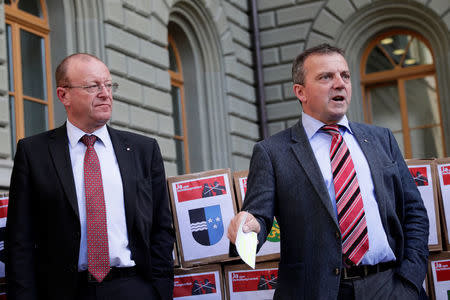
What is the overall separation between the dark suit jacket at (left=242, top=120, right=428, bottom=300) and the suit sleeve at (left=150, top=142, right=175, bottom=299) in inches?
27.0

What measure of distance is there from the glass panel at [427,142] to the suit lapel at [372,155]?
351 inches

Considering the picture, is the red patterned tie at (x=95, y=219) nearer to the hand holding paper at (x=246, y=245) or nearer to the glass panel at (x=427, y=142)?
the hand holding paper at (x=246, y=245)

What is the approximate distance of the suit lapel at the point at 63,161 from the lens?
3.69 metres


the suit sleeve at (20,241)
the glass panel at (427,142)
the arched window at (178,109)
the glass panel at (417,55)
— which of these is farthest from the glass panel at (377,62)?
the suit sleeve at (20,241)

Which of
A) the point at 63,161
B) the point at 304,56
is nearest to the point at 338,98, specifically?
the point at 304,56

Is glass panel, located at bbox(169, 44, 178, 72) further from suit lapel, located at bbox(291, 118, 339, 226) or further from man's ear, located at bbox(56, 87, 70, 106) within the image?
suit lapel, located at bbox(291, 118, 339, 226)

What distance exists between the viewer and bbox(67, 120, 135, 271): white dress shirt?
3645 mm

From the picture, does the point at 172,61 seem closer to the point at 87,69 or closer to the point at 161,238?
the point at 87,69

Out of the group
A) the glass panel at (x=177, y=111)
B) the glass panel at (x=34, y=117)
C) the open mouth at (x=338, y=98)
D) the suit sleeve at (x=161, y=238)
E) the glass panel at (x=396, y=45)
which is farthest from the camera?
the glass panel at (x=396, y=45)

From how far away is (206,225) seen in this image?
15.0ft

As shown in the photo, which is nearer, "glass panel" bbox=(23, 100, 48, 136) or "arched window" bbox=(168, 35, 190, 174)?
"glass panel" bbox=(23, 100, 48, 136)

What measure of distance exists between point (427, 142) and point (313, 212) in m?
9.39

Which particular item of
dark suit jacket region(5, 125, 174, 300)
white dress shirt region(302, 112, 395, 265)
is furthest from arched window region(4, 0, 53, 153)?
white dress shirt region(302, 112, 395, 265)

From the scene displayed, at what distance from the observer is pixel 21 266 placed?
3609mm
